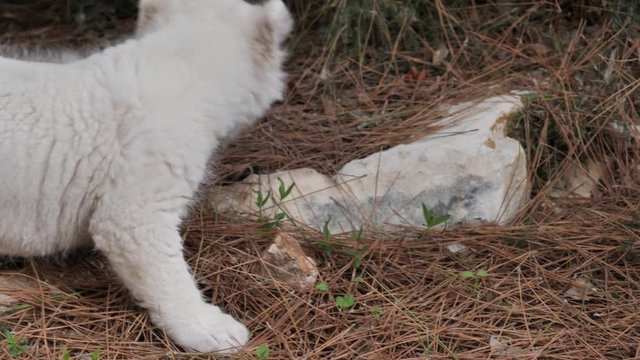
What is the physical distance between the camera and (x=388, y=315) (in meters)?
3.42

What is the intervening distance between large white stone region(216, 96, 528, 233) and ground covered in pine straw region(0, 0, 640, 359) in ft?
0.35

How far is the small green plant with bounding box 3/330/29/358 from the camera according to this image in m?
3.07

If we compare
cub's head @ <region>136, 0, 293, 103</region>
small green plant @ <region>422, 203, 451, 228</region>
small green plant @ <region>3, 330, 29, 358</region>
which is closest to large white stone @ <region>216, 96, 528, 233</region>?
small green plant @ <region>422, 203, 451, 228</region>

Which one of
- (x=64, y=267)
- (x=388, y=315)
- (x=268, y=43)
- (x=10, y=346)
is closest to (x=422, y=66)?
(x=268, y=43)

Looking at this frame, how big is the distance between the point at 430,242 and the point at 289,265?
0.64m

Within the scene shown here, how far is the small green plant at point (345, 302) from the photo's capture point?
344cm

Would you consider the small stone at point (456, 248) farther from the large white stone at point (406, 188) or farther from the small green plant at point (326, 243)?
the small green plant at point (326, 243)

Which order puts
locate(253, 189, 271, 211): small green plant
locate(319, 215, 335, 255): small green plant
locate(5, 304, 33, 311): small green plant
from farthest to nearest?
1. locate(253, 189, 271, 211): small green plant
2. locate(319, 215, 335, 255): small green plant
3. locate(5, 304, 33, 311): small green plant

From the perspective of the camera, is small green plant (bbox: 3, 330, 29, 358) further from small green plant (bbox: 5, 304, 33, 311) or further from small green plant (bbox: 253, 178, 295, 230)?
small green plant (bbox: 253, 178, 295, 230)

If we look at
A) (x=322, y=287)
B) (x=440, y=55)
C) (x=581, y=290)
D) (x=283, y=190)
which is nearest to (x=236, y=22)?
(x=283, y=190)

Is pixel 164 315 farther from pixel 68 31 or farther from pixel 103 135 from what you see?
pixel 68 31

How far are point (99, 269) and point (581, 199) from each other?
7.12 feet

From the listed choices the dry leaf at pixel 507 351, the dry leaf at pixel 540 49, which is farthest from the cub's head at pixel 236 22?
the dry leaf at pixel 540 49

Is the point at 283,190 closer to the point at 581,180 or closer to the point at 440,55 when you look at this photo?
the point at 581,180
